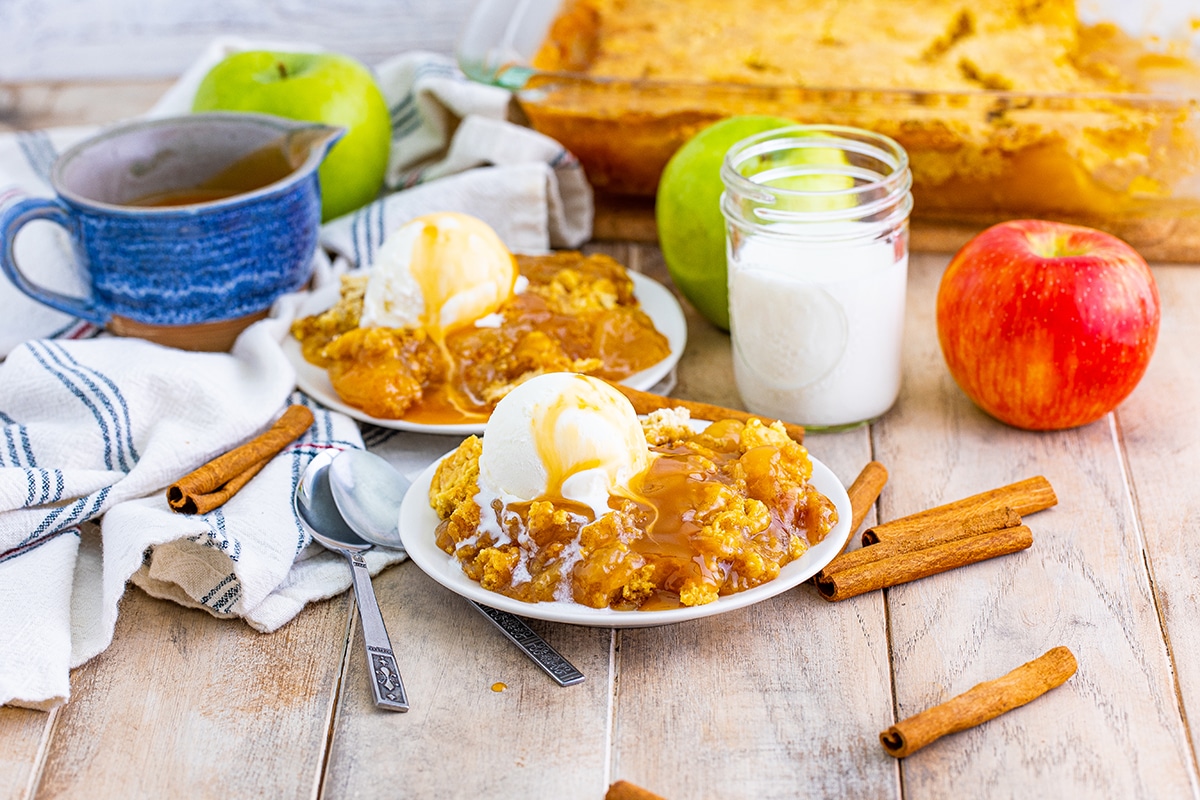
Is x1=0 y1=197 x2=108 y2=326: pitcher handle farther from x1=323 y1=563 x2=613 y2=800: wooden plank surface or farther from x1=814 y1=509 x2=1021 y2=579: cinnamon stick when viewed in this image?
x1=814 y1=509 x2=1021 y2=579: cinnamon stick

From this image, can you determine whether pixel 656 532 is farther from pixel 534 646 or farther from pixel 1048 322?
pixel 1048 322

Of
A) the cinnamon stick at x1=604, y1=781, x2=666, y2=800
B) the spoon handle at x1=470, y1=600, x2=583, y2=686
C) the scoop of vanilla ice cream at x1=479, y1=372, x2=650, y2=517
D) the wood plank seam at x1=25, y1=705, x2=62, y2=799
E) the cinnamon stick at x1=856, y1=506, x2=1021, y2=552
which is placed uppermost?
the scoop of vanilla ice cream at x1=479, y1=372, x2=650, y2=517

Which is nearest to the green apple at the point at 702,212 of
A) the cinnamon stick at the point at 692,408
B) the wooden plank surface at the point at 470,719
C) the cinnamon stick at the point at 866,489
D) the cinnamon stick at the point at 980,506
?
the cinnamon stick at the point at 692,408

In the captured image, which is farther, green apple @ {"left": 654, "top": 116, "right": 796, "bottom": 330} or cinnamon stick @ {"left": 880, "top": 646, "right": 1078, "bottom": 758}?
green apple @ {"left": 654, "top": 116, "right": 796, "bottom": 330}

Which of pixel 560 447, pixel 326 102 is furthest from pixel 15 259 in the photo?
pixel 560 447

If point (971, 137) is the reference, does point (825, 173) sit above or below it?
above

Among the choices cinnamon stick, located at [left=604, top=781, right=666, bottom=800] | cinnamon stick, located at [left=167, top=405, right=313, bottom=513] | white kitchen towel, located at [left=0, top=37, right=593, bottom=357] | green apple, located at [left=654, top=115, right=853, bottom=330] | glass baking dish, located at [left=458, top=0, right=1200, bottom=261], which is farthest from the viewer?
white kitchen towel, located at [left=0, top=37, right=593, bottom=357]

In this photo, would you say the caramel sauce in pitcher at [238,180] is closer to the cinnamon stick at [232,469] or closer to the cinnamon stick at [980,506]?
the cinnamon stick at [232,469]

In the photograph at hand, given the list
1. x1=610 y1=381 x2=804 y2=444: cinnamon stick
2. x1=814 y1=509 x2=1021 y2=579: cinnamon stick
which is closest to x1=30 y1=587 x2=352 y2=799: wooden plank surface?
x1=610 y1=381 x2=804 y2=444: cinnamon stick
